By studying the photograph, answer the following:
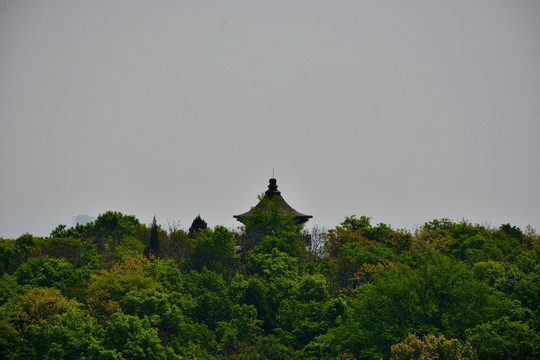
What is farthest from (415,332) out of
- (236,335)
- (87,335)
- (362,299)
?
(87,335)

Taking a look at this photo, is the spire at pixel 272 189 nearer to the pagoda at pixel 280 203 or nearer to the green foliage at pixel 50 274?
the pagoda at pixel 280 203

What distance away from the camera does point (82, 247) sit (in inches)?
2840

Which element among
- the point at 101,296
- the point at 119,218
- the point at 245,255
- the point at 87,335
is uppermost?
the point at 119,218

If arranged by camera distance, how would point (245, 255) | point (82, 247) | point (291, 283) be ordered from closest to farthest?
point (291, 283), point (245, 255), point (82, 247)

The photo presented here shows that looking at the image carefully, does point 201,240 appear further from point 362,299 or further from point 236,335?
point 362,299

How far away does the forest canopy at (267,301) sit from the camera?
43.4 metres

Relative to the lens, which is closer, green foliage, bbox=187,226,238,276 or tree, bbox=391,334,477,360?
tree, bbox=391,334,477,360

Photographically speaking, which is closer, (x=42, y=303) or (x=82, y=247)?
(x=42, y=303)

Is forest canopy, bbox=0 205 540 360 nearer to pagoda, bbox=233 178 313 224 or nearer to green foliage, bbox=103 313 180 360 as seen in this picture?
green foliage, bbox=103 313 180 360

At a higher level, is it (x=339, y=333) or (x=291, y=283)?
(x=291, y=283)

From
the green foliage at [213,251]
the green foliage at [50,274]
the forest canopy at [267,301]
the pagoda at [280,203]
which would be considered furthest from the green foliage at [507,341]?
the pagoda at [280,203]

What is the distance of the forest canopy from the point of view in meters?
43.4

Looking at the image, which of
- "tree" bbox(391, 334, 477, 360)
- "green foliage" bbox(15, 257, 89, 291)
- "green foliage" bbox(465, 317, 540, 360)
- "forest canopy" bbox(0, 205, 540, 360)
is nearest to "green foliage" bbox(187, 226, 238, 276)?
"forest canopy" bbox(0, 205, 540, 360)

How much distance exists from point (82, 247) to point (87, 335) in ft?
95.3
